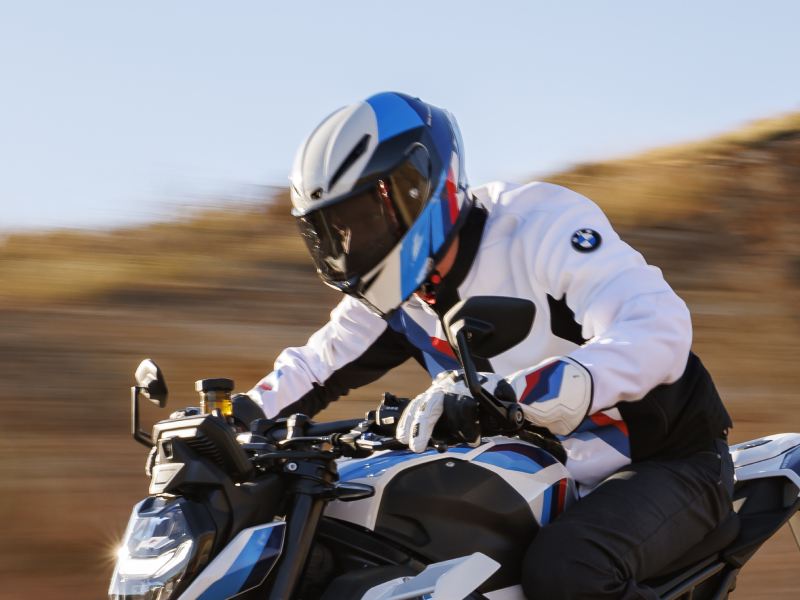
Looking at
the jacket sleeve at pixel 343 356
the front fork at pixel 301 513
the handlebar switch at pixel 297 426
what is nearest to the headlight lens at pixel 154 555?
the front fork at pixel 301 513

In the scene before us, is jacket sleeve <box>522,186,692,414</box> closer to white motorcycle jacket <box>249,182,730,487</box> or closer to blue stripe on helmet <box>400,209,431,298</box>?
white motorcycle jacket <box>249,182,730,487</box>

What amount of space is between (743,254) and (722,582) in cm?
643

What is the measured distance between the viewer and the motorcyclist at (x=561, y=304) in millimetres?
2875

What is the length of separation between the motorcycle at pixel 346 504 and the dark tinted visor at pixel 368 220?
1.38 feet

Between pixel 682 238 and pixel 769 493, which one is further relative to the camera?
pixel 682 238

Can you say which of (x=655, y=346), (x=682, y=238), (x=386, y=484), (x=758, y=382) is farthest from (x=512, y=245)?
(x=682, y=238)

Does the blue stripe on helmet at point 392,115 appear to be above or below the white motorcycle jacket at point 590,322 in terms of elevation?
above

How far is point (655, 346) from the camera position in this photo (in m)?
2.96

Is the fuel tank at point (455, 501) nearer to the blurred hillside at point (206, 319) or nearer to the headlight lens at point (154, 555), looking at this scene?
the headlight lens at point (154, 555)

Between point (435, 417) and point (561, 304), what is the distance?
823 millimetres

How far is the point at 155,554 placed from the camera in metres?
2.40

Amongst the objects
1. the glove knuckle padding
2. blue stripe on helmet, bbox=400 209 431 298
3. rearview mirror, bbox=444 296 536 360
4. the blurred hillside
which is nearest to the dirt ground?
the blurred hillside

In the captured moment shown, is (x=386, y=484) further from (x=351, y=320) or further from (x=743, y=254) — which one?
(x=743, y=254)

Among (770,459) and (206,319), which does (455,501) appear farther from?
(206,319)
